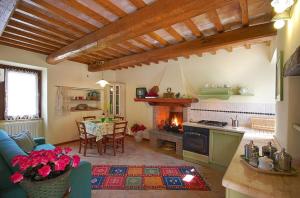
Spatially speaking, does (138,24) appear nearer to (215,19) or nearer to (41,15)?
(215,19)

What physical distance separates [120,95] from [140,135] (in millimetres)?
1758

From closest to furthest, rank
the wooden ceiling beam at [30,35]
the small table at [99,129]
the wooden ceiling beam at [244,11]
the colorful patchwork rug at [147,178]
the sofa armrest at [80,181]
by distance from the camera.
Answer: the sofa armrest at [80,181], the wooden ceiling beam at [244,11], the colorful patchwork rug at [147,178], the wooden ceiling beam at [30,35], the small table at [99,129]

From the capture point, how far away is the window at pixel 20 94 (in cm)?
390

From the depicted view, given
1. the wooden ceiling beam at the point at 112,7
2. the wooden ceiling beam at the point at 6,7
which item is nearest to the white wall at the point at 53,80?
the wooden ceiling beam at the point at 6,7

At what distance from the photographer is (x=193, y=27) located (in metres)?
2.60

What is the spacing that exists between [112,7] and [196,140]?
292 centimetres

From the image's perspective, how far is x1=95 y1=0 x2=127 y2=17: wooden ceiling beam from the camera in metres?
1.98

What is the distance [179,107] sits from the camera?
4484mm

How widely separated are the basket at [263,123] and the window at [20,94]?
17.8 ft

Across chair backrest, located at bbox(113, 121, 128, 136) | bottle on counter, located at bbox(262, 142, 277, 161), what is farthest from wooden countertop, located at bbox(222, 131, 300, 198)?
chair backrest, located at bbox(113, 121, 128, 136)

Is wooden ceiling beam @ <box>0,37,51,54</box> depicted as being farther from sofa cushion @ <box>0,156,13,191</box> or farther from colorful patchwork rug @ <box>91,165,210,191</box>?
colorful patchwork rug @ <box>91,165,210,191</box>

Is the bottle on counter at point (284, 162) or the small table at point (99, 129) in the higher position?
the bottle on counter at point (284, 162)

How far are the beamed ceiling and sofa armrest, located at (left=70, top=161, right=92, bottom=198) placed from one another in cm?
193

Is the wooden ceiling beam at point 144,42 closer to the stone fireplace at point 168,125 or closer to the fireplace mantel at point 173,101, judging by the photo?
the fireplace mantel at point 173,101
